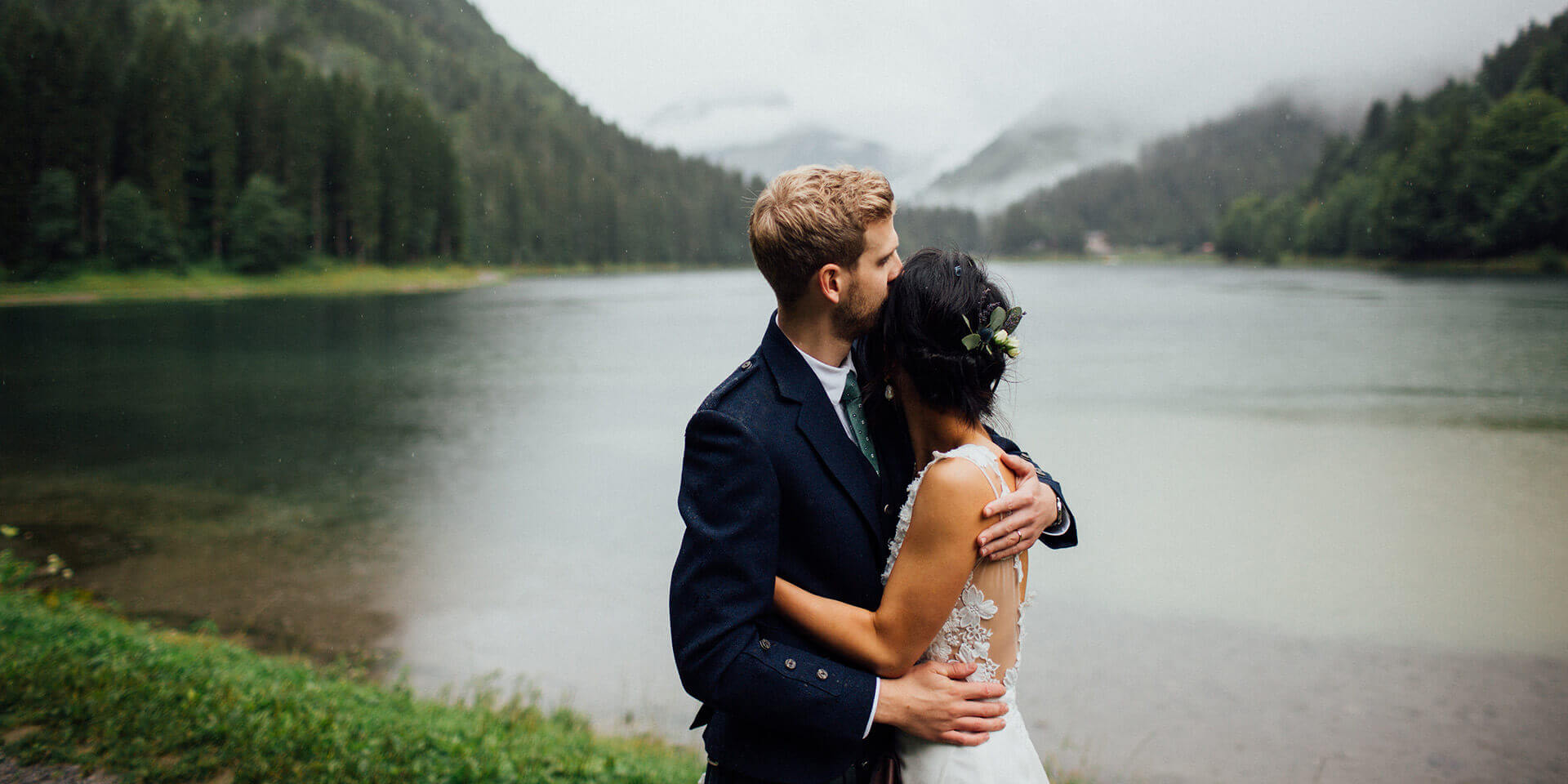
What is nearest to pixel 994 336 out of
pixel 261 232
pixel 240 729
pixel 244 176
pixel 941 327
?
pixel 941 327

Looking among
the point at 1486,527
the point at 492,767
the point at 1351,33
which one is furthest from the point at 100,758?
the point at 1351,33

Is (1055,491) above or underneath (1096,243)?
underneath

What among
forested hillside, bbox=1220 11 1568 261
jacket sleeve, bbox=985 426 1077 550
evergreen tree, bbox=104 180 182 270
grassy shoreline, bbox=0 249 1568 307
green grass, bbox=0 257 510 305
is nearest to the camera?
jacket sleeve, bbox=985 426 1077 550

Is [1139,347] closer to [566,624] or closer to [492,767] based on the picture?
[566,624]

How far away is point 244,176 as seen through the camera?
207 ft

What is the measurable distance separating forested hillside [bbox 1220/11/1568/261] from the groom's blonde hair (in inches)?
1677

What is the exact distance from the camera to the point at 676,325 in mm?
46781

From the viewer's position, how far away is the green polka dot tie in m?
1.83

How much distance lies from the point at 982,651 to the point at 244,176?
2919 inches

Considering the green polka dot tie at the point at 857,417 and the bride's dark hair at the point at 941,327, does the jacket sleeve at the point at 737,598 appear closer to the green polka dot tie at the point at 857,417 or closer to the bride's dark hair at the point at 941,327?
the green polka dot tie at the point at 857,417

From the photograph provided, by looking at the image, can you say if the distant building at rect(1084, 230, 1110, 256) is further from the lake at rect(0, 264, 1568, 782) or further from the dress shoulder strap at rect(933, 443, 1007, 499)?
the dress shoulder strap at rect(933, 443, 1007, 499)

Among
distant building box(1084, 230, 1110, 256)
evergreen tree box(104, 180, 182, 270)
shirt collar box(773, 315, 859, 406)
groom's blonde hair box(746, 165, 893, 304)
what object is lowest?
shirt collar box(773, 315, 859, 406)

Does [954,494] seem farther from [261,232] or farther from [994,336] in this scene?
[261,232]

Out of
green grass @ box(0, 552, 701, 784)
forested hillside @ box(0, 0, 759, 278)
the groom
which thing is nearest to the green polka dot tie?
the groom
